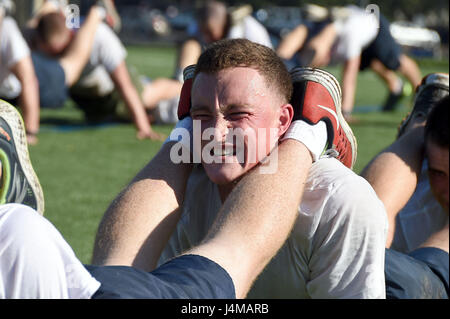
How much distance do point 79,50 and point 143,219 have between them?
4969 mm

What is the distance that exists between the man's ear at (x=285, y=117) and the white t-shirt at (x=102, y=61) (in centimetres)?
471

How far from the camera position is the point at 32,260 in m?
1.50

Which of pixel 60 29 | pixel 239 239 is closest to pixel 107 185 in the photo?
pixel 60 29

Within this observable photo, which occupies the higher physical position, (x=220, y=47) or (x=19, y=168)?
(x=220, y=47)

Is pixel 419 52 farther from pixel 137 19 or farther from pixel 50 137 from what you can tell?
pixel 50 137

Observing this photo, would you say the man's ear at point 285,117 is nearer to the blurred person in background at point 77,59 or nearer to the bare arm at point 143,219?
the bare arm at point 143,219

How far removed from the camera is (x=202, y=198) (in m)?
2.44

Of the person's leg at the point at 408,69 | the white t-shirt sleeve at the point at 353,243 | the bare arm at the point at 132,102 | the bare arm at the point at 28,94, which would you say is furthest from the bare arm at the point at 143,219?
the person's leg at the point at 408,69

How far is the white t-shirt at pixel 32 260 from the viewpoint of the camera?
4.91 feet

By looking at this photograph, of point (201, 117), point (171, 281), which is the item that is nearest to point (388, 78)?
point (201, 117)

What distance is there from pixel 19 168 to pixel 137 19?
34416 millimetres

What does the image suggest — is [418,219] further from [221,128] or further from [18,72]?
[18,72]

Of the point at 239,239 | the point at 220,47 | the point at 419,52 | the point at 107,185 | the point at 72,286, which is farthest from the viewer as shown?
the point at 419,52

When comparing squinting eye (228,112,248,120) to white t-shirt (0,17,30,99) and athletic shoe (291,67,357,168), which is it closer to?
athletic shoe (291,67,357,168)
